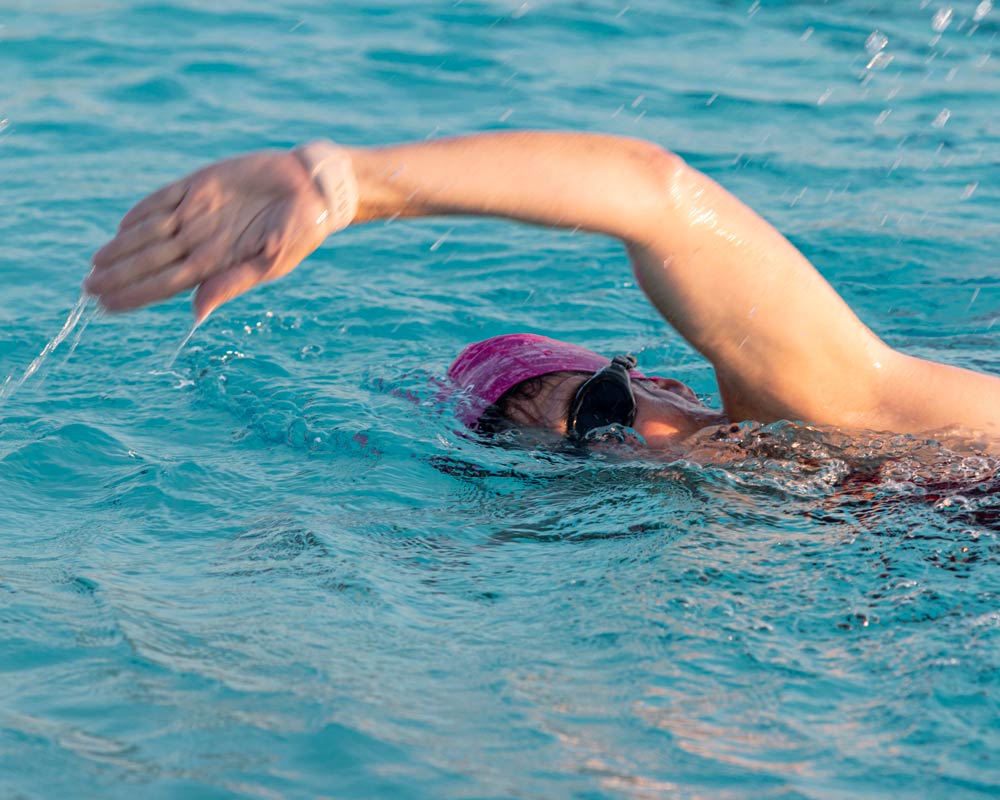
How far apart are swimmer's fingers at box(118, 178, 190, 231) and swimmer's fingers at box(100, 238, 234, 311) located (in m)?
0.11

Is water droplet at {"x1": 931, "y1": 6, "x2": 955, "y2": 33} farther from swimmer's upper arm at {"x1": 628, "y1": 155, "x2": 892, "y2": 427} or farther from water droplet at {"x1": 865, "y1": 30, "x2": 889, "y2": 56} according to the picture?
swimmer's upper arm at {"x1": 628, "y1": 155, "x2": 892, "y2": 427}

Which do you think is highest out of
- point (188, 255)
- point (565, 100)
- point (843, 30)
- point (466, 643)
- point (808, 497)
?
point (843, 30)

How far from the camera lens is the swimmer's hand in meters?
2.47

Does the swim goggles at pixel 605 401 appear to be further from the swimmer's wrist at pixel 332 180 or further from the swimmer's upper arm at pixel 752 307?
the swimmer's wrist at pixel 332 180

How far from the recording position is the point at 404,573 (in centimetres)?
335

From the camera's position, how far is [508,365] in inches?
169

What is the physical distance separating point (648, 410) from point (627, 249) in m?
1.10

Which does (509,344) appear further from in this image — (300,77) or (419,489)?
(300,77)

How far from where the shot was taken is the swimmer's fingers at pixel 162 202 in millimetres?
2521

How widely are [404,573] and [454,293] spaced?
3264 millimetres

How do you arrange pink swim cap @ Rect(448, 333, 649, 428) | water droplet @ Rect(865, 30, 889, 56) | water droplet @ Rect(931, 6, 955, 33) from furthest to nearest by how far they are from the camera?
1. water droplet @ Rect(931, 6, 955, 33)
2. water droplet @ Rect(865, 30, 889, 56)
3. pink swim cap @ Rect(448, 333, 649, 428)

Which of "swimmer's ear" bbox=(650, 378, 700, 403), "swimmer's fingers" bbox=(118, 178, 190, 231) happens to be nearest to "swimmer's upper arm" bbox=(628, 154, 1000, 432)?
"swimmer's ear" bbox=(650, 378, 700, 403)

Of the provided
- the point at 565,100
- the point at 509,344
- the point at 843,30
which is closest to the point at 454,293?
the point at 509,344

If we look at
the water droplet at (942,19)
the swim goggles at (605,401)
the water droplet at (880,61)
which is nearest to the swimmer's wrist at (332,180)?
the swim goggles at (605,401)
